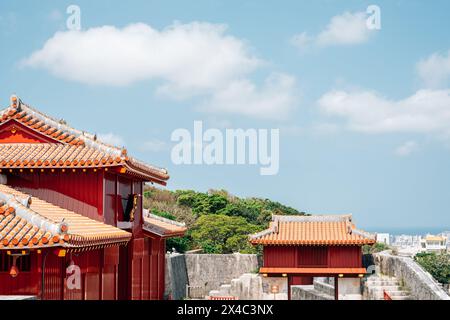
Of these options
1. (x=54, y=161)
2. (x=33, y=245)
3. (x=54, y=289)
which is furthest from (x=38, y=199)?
(x=33, y=245)

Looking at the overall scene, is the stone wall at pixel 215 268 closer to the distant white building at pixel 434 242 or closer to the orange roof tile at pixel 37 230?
the orange roof tile at pixel 37 230

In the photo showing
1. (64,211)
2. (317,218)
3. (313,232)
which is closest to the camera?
(64,211)

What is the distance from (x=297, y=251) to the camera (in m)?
29.6

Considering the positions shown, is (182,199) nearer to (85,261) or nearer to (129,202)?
(129,202)

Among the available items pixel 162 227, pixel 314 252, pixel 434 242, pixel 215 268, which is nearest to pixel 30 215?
pixel 162 227

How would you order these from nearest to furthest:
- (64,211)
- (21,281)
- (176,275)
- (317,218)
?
1. (21,281)
2. (64,211)
3. (317,218)
4. (176,275)

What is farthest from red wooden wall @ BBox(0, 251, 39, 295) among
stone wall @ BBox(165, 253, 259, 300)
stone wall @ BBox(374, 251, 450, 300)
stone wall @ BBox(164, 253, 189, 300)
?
stone wall @ BBox(165, 253, 259, 300)

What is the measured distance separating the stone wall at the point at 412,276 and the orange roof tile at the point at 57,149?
11.4 metres

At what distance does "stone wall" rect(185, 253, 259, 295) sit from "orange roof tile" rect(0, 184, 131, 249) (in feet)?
88.8

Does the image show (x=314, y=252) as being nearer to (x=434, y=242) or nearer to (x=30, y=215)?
(x=30, y=215)

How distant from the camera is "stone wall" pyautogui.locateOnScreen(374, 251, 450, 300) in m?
22.8

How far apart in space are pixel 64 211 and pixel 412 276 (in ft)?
52.3

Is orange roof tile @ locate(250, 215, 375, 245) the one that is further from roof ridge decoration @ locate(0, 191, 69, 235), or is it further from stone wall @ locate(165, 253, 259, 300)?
roof ridge decoration @ locate(0, 191, 69, 235)

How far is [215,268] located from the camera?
41.2 m
